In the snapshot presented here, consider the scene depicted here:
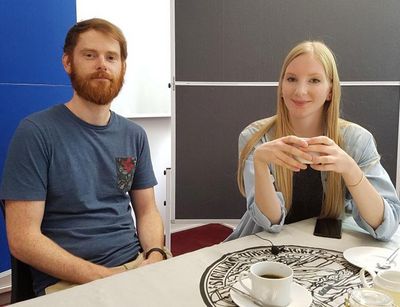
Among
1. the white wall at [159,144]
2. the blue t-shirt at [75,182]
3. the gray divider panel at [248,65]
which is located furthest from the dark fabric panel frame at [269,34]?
the blue t-shirt at [75,182]

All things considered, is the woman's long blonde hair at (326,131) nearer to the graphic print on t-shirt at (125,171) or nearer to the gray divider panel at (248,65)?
the graphic print on t-shirt at (125,171)

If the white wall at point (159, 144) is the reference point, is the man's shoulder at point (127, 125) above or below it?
above

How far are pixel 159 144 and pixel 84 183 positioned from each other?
2.10 metres

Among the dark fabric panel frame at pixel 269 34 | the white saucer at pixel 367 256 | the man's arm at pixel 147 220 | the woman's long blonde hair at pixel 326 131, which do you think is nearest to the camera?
the white saucer at pixel 367 256

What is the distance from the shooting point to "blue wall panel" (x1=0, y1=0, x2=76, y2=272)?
→ 84.6 inches

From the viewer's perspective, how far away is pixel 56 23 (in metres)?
2.31

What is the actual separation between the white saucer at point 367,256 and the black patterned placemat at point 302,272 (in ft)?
0.06

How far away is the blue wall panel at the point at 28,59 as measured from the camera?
2148mm

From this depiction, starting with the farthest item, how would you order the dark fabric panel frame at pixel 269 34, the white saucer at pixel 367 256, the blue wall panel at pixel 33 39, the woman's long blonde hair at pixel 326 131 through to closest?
the dark fabric panel frame at pixel 269 34
the blue wall panel at pixel 33 39
the woman's long blonde hair at pixel 326 131
the white saucer at pixel 367 256

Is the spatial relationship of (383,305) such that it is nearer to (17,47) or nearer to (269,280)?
(269,280)

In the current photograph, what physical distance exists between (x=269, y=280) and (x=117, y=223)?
88cm

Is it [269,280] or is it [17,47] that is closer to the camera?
[269,280]

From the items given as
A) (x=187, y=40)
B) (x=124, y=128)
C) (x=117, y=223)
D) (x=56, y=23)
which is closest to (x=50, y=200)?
(x=117, y=223)

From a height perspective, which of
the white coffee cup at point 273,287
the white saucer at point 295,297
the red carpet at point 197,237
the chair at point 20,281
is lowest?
the red carpet at point 197,237
